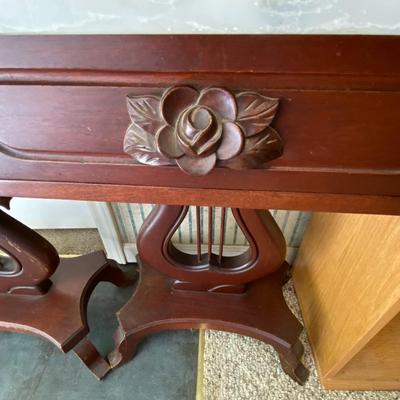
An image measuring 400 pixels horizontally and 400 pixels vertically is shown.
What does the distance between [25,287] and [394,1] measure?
2.61ft

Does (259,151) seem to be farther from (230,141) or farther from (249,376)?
(249,376)

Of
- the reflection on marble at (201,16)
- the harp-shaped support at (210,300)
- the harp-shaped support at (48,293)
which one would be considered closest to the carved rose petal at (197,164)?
the reflection on marble at (201,16)

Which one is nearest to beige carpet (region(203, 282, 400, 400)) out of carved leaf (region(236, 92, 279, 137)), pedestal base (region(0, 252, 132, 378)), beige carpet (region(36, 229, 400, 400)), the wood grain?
beige carpet (region(36, 229, 400, 400))

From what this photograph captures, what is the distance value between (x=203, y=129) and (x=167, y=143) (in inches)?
1.5

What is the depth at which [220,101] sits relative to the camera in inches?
11.2

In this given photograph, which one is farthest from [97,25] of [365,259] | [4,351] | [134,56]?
[4,351]

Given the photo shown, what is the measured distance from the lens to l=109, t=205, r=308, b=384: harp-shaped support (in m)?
0.64

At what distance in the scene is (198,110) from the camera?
29 centimetres

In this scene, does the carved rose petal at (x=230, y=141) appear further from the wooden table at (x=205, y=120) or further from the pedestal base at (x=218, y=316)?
the pedestal base at (x=218, y=316)

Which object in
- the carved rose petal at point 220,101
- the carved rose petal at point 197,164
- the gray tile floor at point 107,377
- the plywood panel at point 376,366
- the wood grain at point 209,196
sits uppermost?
the carved rose petal at point 220,101

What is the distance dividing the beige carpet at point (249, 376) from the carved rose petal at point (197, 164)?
0.63 m

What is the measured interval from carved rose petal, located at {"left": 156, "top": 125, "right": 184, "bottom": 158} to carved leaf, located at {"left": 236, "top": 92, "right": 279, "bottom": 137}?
6 centimetres

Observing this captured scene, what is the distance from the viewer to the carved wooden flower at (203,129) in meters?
0.28

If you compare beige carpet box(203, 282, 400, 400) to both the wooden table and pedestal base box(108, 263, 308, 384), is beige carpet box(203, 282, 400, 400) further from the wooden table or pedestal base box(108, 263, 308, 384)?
the wooden table
